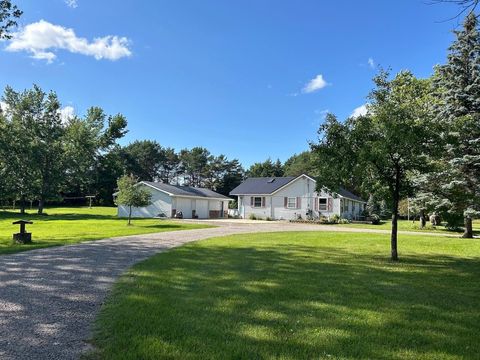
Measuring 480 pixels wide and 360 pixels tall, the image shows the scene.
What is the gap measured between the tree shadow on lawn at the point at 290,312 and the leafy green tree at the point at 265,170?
73904 millimetres

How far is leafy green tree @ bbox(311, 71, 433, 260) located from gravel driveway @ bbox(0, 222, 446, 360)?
591 cm

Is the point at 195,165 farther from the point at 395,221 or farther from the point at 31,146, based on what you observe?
the point at 395,221

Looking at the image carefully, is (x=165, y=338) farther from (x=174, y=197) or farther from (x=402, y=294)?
(x=174, y=197)

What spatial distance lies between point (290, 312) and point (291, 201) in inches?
1382

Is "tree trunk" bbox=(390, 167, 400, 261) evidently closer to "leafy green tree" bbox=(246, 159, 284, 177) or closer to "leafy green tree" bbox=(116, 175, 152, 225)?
"leafy green tree" bbox=(116, 175, 152, 225)

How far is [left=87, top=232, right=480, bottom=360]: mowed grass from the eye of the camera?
168 inches

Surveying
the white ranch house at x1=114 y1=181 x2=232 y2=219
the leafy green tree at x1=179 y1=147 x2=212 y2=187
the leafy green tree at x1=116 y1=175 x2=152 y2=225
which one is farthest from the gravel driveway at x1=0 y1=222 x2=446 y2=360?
the leafy green tree at x1=179 y1=147 x2=212 y2=187

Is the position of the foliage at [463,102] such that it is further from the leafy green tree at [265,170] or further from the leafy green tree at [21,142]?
the leafy green tree at [265,170]

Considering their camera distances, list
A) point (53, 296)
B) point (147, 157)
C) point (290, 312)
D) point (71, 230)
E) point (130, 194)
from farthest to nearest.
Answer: point (147, 157) < point (130, 194) < point (71, 230) < point (53, 296) < point (290, 312)

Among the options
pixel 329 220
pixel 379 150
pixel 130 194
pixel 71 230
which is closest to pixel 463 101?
pixel 379 150

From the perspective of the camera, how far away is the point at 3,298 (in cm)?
612

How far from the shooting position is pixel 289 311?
564cm

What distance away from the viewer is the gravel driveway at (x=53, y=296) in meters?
4.25

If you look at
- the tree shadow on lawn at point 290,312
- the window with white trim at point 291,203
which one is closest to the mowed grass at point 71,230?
the tree shadow on lawn at point 290,312
